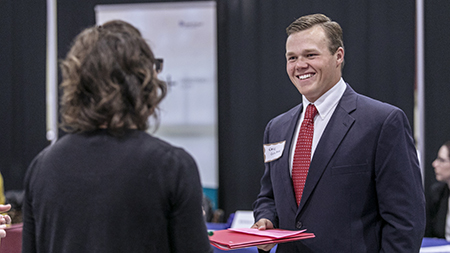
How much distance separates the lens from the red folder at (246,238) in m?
1.28

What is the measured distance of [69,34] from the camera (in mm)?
4648

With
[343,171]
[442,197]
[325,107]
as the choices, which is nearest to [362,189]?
[343,171]

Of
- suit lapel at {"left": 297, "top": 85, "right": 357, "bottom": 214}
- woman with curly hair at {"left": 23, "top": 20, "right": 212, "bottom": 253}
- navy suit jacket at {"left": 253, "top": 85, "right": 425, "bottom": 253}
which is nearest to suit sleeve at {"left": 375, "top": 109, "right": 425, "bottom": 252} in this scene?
navy suit jacket at {"left": 253, "top": 85, "right": 425, "bottom": 253}

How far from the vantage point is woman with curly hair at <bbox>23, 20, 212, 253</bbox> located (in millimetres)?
931

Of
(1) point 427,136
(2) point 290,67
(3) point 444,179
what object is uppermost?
(2) point 290,67

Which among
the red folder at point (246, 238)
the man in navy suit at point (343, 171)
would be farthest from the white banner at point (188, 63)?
the red folder at point (246, 238)

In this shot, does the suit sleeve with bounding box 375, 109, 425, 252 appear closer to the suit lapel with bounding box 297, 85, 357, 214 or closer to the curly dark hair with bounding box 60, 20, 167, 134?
the suit lapel with bounding box 297, 85, 357, 214

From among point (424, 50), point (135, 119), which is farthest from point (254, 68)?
point (135, 119)

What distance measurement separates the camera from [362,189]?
1515 millimetres

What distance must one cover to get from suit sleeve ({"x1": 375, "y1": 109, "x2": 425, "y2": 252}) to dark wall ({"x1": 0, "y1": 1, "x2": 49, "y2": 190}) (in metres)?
4.20

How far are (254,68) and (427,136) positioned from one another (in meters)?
1.83

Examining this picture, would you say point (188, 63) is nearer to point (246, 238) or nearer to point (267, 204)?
point (267, 204)

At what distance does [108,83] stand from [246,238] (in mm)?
713

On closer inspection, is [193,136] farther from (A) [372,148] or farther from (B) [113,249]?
(B) [113,249]
